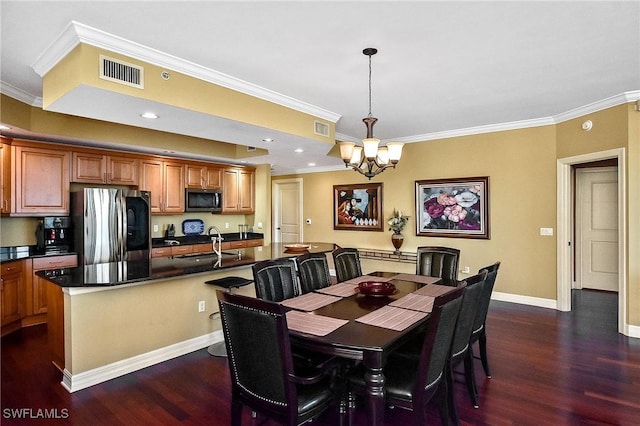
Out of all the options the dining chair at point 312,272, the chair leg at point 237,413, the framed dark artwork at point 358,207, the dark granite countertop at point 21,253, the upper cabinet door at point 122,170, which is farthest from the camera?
the framed dark artwork at point 358,207

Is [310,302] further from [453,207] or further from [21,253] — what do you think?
[21,253]

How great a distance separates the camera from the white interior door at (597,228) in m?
5.84

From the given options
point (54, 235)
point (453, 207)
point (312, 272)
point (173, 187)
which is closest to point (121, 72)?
point (312, 272)

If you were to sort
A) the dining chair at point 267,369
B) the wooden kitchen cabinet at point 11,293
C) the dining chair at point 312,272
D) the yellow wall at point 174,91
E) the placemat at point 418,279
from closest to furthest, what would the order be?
1. the dining chair at point 267,369
2. the yellow wall at point 174,91
3. the dining chair at point 312,272
4. the placemat at point 418,279
5. the wooden kitchen cabinet at point 11,293

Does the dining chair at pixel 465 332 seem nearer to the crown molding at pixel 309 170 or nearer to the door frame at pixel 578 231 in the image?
the door frame at pixel 578 231

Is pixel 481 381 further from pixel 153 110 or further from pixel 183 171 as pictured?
pixel 183 171

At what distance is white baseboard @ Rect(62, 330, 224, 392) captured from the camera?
2.78 metres

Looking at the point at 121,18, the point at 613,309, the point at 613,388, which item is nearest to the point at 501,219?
the point at 613,309

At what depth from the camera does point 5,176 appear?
4109 mm

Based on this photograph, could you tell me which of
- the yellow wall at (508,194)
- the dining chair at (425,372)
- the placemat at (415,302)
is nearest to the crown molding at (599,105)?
the yellow wall at (508,194)

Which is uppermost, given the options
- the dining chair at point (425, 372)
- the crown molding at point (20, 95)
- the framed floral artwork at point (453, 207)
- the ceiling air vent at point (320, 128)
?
the crown molding at point (20, 95)

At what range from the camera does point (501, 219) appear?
5.27 meters

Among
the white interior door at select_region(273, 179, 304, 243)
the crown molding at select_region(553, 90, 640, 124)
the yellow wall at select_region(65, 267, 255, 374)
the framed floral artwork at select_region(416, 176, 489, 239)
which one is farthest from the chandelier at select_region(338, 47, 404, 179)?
the white interior door at select_region(273, 179, 304, 243)

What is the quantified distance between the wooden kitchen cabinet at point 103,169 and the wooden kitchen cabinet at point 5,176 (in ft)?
2.24
